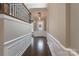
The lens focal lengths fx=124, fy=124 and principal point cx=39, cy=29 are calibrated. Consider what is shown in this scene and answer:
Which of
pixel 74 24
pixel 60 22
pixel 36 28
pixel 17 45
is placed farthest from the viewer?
pixel 17 45

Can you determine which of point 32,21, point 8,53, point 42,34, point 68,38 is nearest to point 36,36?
point 42,34

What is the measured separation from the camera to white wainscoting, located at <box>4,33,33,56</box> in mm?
2046

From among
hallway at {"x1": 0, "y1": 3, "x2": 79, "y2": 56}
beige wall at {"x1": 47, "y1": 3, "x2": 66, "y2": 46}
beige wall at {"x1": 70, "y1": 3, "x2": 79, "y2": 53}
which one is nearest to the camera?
beige wall at {"x1": 70, "y1": 3, "x2": 79, "y2": 53}

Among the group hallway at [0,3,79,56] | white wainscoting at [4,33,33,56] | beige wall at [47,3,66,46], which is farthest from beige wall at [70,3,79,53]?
white wainscoting at [4,33,33,56]

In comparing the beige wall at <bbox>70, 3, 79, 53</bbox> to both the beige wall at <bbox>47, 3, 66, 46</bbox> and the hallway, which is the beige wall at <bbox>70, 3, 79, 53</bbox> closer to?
the hallway

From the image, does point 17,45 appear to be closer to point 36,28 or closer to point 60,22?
point 36,28

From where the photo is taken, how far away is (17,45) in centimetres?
245

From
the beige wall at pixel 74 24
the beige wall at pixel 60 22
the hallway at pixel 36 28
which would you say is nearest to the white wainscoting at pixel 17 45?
the hallway at pixel 36 28

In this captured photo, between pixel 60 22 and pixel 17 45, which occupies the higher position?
pixel 60 22

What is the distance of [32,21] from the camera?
2.29 metres

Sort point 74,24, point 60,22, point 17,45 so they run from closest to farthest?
point 74,24 → point 60,22 → point 17,45

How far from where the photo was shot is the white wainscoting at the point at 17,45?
2046 millimetres

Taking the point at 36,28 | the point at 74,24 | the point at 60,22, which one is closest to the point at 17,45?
the point at 36,28

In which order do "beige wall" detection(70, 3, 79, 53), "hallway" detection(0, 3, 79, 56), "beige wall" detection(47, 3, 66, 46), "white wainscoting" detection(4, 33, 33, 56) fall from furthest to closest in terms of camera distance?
"white wainscoting" detection(4, 33, 33, 56) → "beige wall" detection(47, 3, 66, 46) → "hallway" detection(0, 3, 79, 56) → "beige wall" detection(70, 3, 79, 53)
